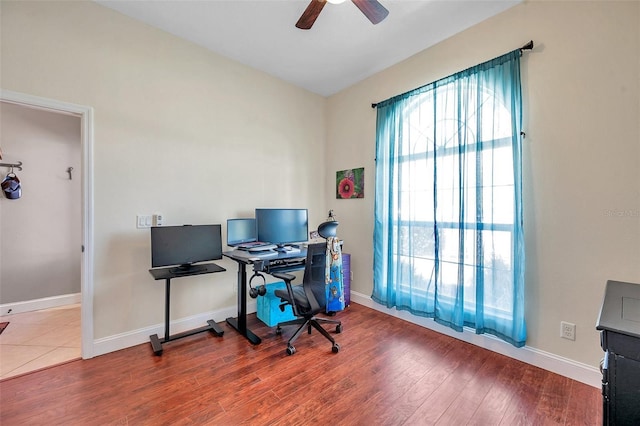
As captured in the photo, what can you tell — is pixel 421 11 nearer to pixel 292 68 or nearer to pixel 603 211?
pixel 292 68

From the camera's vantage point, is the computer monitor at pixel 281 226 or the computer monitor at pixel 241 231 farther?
the computer monitor at pixel 281 226

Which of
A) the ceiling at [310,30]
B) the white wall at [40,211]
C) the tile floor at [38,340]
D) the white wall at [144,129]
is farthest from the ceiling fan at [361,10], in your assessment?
the tile floor at [38,340]

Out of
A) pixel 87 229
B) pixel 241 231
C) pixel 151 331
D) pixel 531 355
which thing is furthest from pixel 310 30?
pixel 531 355

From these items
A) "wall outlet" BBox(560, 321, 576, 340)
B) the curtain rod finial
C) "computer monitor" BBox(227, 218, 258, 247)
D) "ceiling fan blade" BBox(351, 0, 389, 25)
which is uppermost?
"ceiling fan blade" BBox(351, 0, 389, 25)

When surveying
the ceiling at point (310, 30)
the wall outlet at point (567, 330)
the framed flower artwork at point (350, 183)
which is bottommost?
the wall outlet at point (567, 330)

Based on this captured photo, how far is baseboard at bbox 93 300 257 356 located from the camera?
2277mm

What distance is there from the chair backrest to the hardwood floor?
468 millimetres

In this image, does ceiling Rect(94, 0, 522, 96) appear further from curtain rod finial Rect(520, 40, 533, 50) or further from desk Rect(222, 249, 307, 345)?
desk Rect(222, 249, 307, 345)

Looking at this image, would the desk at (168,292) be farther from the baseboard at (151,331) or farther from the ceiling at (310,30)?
the ceiling at (310,30)

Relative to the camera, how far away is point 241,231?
2941mm

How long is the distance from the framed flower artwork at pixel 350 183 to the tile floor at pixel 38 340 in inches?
129

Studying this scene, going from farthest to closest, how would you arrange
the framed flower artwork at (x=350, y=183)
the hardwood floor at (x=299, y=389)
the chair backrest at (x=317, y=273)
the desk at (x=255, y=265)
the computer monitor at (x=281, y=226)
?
the framed flower artwork at (x=350, y=183) < the computer monitor at (x=281, y=226) < the desk at (x=255, y=265) < the chair backrest at (x=317, y=273) < the hardwood floor at (x=299, y=389)

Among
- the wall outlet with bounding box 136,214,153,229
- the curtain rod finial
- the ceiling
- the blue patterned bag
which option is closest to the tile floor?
the wall outlet with bounding box 136,214,153,229

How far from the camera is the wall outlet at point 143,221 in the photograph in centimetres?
247
